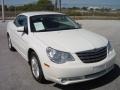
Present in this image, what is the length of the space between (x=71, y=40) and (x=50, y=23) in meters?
1.35

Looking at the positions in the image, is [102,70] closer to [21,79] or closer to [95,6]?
[21,79]

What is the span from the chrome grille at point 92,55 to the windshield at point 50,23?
1684mm

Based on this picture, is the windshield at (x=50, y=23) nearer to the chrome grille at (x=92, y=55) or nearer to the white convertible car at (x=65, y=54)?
the white convertible car at (x=65, y=54)

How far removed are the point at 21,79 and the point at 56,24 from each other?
1816 mm

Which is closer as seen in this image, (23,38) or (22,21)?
(23,38)

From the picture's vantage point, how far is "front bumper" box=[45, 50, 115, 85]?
4.83 meters

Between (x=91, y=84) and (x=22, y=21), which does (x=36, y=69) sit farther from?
(x=22, y=21)

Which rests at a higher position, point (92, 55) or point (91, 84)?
point (92, 55)

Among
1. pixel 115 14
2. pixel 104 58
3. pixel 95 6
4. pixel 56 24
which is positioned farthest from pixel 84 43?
pixel 115 14

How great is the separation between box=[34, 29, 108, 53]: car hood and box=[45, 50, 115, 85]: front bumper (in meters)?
0.34

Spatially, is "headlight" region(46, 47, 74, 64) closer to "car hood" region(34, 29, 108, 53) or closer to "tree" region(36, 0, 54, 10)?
"car hood" region(34, 29, 108, 53)

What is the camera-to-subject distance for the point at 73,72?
4.83 meters

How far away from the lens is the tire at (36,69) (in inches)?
212

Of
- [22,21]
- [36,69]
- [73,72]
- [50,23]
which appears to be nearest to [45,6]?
[22,21]
